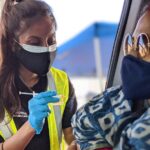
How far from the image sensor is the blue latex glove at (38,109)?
4.04 feet

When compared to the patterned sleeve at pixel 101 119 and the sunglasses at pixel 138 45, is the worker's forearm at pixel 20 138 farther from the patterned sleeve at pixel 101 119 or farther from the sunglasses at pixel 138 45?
the sunglasses at pixel 138 45

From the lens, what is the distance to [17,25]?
1235 mm

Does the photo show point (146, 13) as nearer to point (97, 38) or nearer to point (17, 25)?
point (17, 25)

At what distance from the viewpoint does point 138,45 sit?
1.11 meters

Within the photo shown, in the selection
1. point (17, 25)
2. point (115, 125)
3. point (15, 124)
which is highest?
point (17, 25)

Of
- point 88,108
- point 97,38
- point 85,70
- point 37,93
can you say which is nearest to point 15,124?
point 37,93

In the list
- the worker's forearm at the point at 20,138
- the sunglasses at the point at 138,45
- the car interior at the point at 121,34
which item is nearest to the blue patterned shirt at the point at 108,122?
the sunglasses at the point at 138,45

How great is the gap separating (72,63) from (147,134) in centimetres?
64

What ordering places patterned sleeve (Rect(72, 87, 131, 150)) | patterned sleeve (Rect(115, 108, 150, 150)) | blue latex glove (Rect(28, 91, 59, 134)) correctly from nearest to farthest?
patterned sleeve (Rect(115, 108, 150, 150)) → patterned sleeve (Rect(72, 87, 131, 150)) → blue latex glove (Rect(28, 91, 59, 134))

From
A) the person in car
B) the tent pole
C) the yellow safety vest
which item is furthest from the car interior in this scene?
the person in car

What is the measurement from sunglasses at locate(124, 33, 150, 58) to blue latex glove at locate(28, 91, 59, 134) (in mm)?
298

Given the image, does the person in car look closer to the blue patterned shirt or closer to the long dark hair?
the blue patterned shirt

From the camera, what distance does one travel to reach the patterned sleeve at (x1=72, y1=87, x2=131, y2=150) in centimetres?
100

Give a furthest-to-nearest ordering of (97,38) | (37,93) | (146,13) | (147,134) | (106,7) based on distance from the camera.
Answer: (97,38), (106,7), (37,93), (146,13), (147,134)
